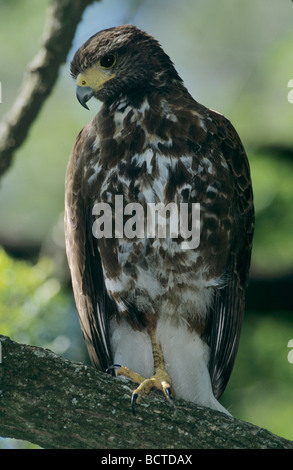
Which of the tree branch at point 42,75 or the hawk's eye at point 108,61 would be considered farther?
the hawk's eye at point 108,61

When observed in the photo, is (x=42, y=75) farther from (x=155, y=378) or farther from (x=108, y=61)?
(x=155, y=378)

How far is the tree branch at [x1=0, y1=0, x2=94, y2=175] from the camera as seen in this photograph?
3920 millimetres

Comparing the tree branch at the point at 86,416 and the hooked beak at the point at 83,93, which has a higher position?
the hooked beak at the point at 83,93

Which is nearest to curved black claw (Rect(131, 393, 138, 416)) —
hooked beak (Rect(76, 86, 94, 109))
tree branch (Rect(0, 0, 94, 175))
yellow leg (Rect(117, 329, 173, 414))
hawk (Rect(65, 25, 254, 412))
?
yellow leg (Rect(117, 329, 173, 414))

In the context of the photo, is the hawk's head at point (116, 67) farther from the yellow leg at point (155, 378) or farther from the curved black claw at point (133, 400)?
the curved black claw at point (133, 400)

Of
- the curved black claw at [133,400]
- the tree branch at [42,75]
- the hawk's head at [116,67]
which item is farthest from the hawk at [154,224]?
the curved black claw at [133,400]

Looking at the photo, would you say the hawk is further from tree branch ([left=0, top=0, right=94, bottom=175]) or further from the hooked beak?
tree branch ([left=0, top=0, right=94, bottom=175])

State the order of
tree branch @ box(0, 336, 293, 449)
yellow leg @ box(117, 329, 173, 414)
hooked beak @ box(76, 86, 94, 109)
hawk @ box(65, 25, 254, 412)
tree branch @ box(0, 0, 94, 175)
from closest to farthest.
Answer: tree branch @ box(0, 336, 293, 449)
yellow leg @ box(117, 329, 173, 414)
hawk @ box(65, 25, 254, 412)
tree branch @ box(0, 0, 94, 175)
hooked beak @ box(76, 86, 94, 109)

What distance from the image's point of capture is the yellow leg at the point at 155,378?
11.4 ft

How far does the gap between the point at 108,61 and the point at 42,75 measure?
42cm

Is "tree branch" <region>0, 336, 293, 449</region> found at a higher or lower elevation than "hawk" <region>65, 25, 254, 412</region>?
lower

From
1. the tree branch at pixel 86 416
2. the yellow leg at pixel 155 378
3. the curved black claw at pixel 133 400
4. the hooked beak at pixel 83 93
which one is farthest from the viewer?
the hooked beak at pixel 83 93

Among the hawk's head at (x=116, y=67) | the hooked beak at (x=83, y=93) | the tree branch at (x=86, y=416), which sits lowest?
the tree branch at (x=86, y=416)

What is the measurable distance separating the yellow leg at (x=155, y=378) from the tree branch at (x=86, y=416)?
5.5 inches
